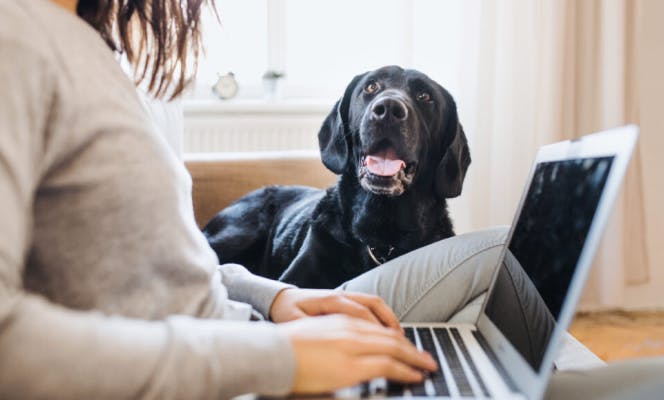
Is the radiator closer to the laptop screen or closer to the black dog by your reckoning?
the black dog

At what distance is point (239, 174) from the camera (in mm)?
1991

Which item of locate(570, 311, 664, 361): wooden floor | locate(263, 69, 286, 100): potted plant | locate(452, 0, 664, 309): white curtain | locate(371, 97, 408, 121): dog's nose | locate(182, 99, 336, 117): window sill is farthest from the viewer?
locate(263, 69, 286, 100): potted plant

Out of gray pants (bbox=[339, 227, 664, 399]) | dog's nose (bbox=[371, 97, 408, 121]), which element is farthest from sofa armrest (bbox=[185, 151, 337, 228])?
gray pants (bbox=[339, 227, 664, 399])

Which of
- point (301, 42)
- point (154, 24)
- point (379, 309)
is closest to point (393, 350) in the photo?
point (379, 309)

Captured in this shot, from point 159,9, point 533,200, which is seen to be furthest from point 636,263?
point 159,9

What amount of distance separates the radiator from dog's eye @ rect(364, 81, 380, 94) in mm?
1526

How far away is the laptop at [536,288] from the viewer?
0.55 m

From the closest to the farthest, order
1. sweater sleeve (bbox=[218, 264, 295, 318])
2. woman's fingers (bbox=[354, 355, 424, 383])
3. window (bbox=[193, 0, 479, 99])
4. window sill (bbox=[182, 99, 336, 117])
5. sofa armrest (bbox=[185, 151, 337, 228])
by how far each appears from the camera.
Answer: woman's fingers (bbox=[354, 355, 424, 383]) < sweater sleeve (bbox=[218, 264, 295, 318]) < sofa armrest (bbox=[185, 151, 337, 228]) < window sill (bbox=[182, 99, 336, 117]) < window (bbox=[193, 0, 479, 99])

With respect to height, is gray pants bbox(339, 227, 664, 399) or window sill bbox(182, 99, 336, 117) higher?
window sill bbox(182, 99, 336, 117)

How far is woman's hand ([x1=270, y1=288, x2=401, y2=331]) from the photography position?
724mm

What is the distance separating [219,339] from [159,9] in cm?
54

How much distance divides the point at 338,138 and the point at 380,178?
254 mm

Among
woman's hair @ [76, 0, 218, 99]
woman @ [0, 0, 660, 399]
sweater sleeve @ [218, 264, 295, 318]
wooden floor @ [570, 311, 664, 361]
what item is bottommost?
wooden floor @ [570, 311, 664, 361]

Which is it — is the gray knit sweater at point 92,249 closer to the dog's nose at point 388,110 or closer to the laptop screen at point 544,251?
the laptop screen at point 544,251
